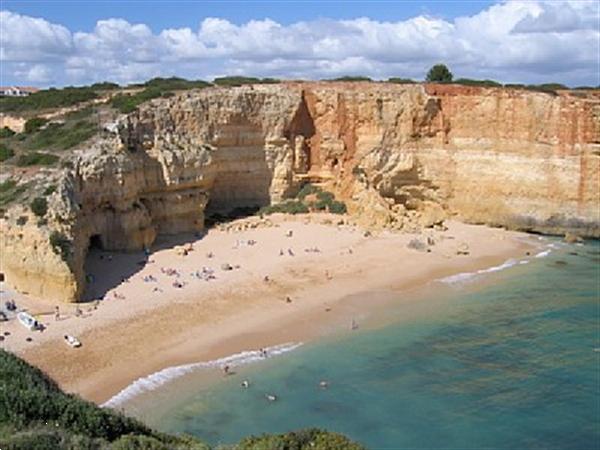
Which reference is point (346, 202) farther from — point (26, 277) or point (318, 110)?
point (26, 277)

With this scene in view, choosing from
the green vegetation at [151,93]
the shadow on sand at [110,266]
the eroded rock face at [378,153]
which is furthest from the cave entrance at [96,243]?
the green vegetation at [151,93]

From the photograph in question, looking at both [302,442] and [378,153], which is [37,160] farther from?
[302,442]

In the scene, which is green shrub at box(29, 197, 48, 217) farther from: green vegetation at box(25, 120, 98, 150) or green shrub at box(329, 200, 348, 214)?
green shrub at box(329, 200, 348, 214)

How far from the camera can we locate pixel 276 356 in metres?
23.8

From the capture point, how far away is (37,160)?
32.8m

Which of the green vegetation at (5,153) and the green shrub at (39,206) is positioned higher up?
the green vegetation at (5,153)

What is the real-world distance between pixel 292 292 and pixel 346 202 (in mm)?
13575

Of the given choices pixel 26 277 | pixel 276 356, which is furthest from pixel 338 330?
pixel 26 277

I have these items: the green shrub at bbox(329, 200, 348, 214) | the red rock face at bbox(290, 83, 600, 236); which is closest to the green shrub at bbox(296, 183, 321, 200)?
the red rock face at bbox(290, 83, 600, 236)

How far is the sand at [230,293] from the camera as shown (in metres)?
23.2

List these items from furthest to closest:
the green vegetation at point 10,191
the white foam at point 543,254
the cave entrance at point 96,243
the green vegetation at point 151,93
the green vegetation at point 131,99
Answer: the green vegetation at point 151,93
the green vegetation at point 131,99
the white foam at point 543,254
the cave entrance at point 96,243
the green vegetation at point 10,191

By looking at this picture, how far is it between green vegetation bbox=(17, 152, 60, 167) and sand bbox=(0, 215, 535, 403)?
481 centimetres

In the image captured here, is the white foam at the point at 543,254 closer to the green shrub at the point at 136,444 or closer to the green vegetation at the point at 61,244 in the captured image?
the green vegetation at the point at 61,244

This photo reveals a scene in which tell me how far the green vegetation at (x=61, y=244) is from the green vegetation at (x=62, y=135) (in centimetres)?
783
